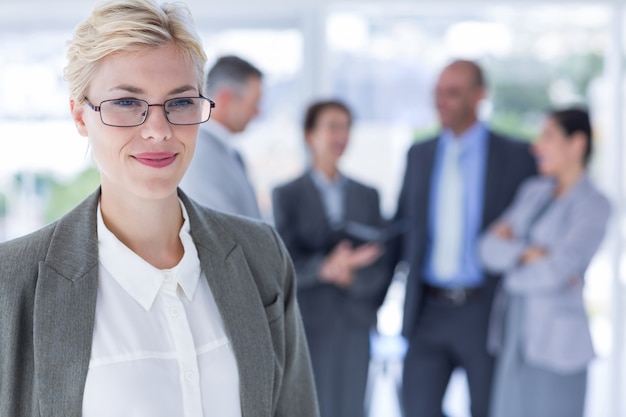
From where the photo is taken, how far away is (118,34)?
51.1 inches

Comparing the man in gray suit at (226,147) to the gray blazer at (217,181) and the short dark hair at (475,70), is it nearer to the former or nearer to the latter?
the gray blazer at (217,181)

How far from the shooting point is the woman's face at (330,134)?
3854 millimetres

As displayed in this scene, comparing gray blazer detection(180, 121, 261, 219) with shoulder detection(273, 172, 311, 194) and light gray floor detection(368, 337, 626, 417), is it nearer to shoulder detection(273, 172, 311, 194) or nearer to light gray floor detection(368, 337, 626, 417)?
shoulder detection(273, 172, 311, 194)

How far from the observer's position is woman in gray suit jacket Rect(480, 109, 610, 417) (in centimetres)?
359

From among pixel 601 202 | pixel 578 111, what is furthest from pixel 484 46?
pixel 601 202

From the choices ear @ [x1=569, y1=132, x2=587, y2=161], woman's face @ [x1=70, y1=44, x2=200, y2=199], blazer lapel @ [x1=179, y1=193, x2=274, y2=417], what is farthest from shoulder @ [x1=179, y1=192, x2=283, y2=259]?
ear @ [x1=569, y1=132, x2=587, y2=161]

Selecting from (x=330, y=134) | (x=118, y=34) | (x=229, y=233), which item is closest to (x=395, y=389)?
(x=330, y=134)

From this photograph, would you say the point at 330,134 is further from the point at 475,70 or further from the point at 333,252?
the point at 475,70

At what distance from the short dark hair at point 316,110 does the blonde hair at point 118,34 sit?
8.29 feet

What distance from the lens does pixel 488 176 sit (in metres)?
3.83

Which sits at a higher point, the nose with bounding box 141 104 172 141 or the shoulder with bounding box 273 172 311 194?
the nose with bounding box 141 104 172 141

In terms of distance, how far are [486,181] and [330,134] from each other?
76cm

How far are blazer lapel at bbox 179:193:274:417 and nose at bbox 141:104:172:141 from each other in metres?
0.22

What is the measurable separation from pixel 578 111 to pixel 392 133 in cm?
147
